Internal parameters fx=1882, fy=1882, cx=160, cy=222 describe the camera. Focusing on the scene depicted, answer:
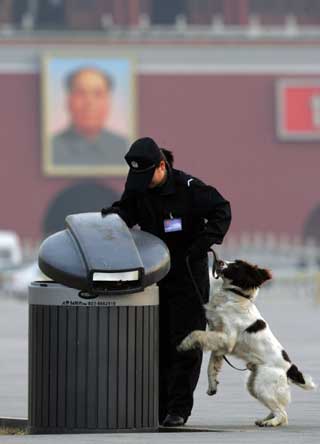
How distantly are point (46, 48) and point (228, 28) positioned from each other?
25.1 ft

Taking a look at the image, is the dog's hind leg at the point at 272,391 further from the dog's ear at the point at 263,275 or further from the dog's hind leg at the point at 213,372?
the dog's ear at the point at 263,275

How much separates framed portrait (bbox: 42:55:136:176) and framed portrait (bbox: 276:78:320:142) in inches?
198

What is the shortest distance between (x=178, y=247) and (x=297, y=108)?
53.4 m

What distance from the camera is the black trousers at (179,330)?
32.4 ft

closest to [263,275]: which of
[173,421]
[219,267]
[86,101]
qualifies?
[219,267]

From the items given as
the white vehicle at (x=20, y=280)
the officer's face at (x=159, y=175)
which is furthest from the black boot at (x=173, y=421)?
the white vehicle at (x=20, y=280)

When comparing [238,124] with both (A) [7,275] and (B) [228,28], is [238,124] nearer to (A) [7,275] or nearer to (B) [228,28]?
(B) [228,28]

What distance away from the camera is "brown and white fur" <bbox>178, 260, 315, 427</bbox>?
9.49 meters

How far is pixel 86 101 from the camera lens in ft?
200

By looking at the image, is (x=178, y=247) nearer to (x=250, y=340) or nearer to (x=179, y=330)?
(x=179, y=330)

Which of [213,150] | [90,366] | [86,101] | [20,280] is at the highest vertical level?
[90,366]

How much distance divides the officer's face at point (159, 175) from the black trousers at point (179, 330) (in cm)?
45

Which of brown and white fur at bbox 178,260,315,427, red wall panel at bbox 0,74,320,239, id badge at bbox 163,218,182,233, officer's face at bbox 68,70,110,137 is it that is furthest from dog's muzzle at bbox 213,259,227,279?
red wall panel at bbox 0,74,320,239

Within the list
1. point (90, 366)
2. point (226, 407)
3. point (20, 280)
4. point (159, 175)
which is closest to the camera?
point (90, 366)
